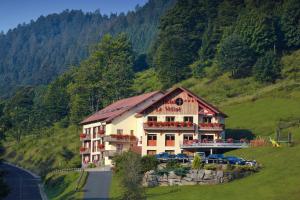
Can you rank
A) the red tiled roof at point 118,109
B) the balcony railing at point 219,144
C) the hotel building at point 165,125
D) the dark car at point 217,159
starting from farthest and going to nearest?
Answer: the red tiled roof at point 118,109 → the hotel building at point 165,125 → the balcony railing at point 219,144 → the dark car at point 217,159

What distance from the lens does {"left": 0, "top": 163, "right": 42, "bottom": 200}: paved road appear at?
87.4m

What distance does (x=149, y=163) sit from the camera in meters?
80.2

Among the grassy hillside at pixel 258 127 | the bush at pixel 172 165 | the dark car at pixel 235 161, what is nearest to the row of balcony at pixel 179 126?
the grassy hillside at pixel 258 127

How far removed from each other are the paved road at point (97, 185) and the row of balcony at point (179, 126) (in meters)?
12.0

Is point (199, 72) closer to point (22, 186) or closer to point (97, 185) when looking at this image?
point (22, 186)

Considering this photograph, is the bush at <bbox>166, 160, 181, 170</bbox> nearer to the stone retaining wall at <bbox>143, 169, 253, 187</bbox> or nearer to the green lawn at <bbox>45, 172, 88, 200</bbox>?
the stone retaining wall at <bbox>143, 169, 253, 187</bbox>

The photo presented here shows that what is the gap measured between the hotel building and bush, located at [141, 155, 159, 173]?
1767 cm

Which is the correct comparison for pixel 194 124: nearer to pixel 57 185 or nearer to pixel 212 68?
pixel 57 185

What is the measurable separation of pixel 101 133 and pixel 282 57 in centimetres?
5148

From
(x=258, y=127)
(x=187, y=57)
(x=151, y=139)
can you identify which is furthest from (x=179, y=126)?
(x=187, y=57)

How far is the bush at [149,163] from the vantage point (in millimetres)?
79062

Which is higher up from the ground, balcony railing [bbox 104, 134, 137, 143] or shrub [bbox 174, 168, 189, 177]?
balcony railing [bbox 104, 134, 137, 143]

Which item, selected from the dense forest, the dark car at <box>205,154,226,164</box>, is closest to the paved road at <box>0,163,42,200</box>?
the dark car at <box>205,154,226,164</box>

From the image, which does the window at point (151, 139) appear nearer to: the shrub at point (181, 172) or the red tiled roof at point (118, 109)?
the red tiled roof at point (118, 109)
